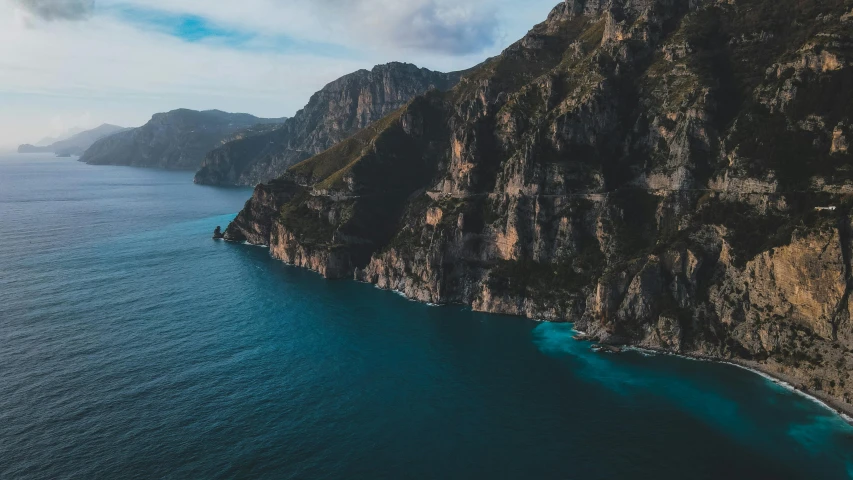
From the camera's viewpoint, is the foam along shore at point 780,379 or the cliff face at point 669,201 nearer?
the foam along shore at point 780,379

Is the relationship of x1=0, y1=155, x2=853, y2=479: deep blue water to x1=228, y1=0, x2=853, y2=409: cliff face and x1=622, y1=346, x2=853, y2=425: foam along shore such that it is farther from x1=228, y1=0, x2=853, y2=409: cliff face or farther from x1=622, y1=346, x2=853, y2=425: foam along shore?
x1=228, y1=0, x2=853, y2=409: cliff face

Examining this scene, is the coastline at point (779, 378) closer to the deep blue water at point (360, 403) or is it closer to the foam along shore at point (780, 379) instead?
the foam along shore at point (780, 379)

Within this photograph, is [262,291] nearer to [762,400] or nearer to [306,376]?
[306,376]

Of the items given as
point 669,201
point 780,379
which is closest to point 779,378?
point 780,379

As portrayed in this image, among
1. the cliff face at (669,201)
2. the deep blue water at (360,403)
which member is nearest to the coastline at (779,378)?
the cliff face at (669,201)

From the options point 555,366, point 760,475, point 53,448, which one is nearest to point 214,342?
point 53,448

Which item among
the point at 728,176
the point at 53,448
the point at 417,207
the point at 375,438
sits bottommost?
the point at 53,448
